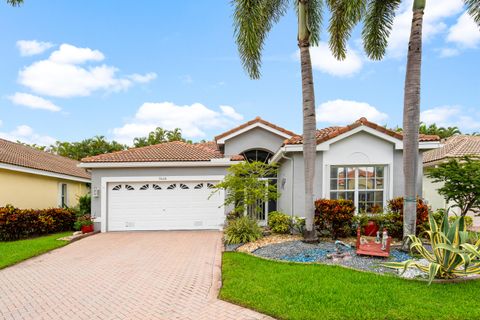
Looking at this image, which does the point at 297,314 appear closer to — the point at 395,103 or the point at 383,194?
the point at 383,194

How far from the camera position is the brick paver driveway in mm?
5422

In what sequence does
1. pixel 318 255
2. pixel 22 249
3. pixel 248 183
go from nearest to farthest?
pixel 318 255, pixel 22 249, pixel 248 183

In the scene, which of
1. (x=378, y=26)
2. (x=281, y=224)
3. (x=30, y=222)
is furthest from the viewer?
(x=30, y=222)

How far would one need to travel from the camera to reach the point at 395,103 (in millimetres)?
14500

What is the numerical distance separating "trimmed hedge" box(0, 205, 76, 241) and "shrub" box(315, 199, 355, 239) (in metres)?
13.4

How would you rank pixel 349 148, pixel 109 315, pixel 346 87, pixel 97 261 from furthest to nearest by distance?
pixel 346 87 < pixel 349 148 < pixel 97 261 < pixel 109 315

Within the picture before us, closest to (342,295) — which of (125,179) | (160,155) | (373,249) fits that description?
(373,249)

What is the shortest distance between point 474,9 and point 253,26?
7.69 meters

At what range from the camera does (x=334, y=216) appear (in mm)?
10766

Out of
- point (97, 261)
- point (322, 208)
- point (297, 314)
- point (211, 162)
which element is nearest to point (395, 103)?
point (322, 208)

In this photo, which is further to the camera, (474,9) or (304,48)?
(304,48)

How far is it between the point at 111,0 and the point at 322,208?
45.6 ft

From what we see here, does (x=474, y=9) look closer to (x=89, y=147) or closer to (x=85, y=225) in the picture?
(x=85, y=225)

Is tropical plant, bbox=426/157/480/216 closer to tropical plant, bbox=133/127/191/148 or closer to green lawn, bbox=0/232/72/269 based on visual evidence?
green lawn, bbox=0/232/72/269
